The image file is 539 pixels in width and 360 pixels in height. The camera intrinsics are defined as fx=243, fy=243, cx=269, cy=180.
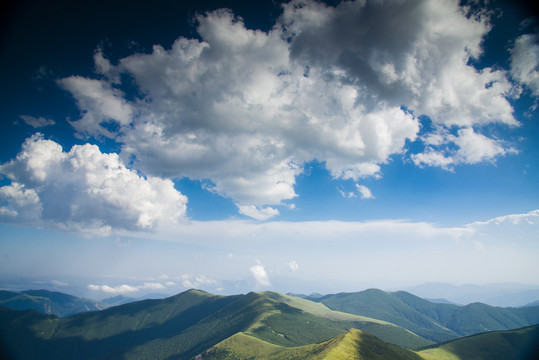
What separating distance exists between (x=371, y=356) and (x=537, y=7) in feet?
495

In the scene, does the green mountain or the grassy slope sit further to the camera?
the green mountain

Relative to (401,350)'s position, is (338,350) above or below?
above

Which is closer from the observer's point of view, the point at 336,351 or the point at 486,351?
the point at 336,351

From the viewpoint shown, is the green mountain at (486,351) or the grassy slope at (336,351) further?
the green mountain at (486,351)

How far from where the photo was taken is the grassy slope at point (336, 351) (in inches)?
4906

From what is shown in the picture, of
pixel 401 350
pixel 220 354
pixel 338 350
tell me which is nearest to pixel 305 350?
pixel 338 350

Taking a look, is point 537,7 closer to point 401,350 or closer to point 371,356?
point 371,356

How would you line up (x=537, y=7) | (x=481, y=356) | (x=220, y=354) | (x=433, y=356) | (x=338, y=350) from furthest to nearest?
(x=220, y=354) < (x=481, y=356) < (x=433, y=356) < (x=338, y=350) < (x=537, y=7)

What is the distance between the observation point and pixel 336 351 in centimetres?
12256

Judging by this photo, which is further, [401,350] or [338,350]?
[401,350]

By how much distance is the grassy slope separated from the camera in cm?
12462

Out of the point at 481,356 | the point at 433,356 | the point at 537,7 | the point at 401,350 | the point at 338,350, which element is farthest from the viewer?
the point at 481,356

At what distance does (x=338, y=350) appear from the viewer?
124 m

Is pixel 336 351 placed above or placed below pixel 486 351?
above
